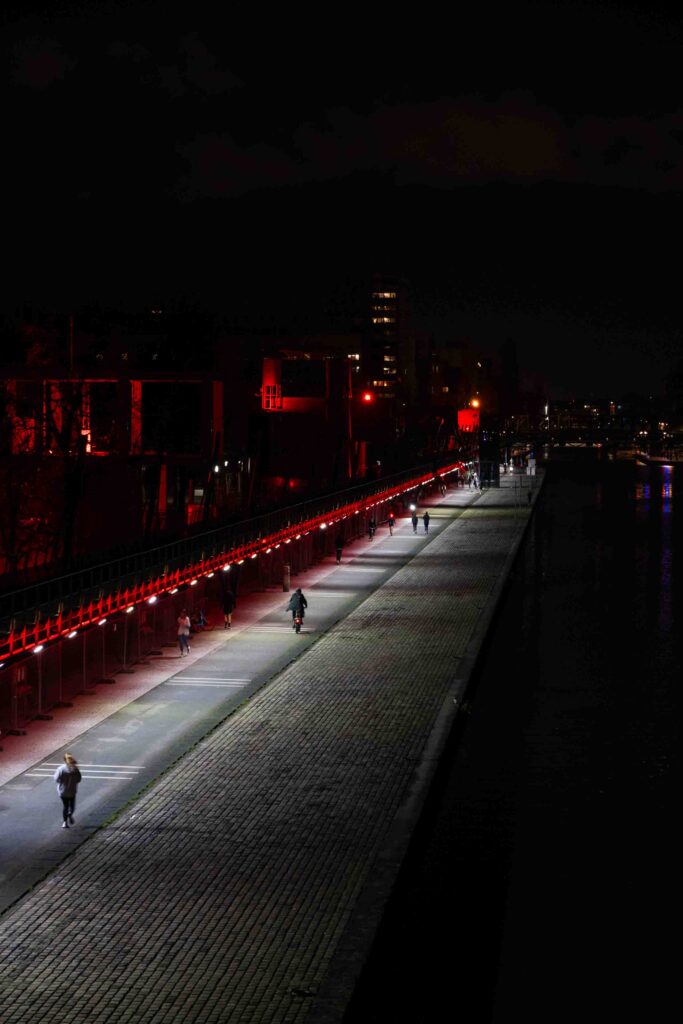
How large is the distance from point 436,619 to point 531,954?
61.9 ft

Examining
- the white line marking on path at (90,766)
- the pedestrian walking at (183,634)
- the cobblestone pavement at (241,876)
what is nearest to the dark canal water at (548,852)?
the cobblestone pavement at (241,876)

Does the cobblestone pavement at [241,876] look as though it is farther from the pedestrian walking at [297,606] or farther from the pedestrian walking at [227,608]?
the pedestrian walking at [227,608]

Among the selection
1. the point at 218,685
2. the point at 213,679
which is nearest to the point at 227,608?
the point at 213,679

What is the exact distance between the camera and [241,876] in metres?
13.7

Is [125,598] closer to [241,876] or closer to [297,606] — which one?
[297,606]

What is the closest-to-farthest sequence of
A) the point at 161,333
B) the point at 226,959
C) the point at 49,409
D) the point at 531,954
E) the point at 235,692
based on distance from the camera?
the point at 226,959 → the point at 531,954 → the point at 235,692 → the point at 49,409 → the point at 161,333

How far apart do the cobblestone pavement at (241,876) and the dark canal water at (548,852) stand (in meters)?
0.64

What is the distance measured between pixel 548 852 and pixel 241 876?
5583 mm

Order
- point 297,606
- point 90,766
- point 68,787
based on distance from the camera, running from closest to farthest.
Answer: point 68,787, point 90,766, point 297,606

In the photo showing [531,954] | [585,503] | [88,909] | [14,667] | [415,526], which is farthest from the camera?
[585,503]

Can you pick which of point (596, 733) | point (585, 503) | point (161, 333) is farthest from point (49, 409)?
point (585, 503)

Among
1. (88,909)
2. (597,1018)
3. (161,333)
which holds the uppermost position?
(161,333)

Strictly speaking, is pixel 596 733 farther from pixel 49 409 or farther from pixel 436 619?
pixel 49 409

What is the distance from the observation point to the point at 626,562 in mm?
56438
